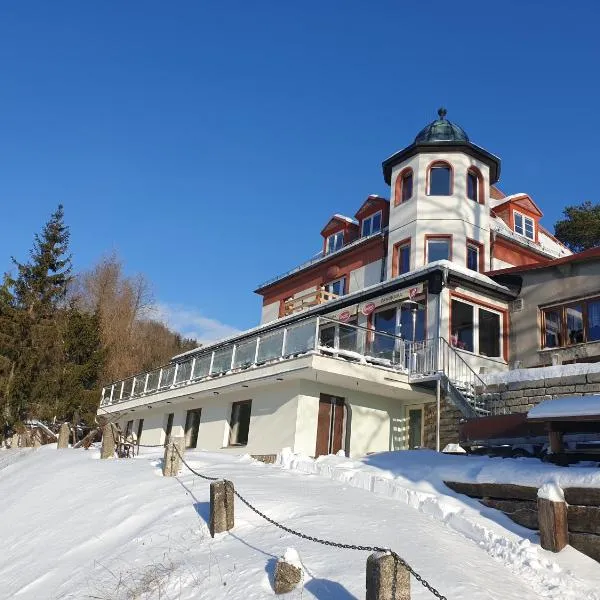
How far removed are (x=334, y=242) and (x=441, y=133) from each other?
302 inches

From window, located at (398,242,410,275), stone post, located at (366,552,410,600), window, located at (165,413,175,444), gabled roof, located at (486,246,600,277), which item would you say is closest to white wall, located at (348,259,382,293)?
window, located at (398,242,410,275)

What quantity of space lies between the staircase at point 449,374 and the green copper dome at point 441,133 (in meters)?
9.79

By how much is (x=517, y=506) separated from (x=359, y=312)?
14.4 m

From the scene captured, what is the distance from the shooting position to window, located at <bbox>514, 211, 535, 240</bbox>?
27906mm

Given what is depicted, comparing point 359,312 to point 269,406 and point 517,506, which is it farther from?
point 517,506

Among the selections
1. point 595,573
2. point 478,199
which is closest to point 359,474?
point 595,573

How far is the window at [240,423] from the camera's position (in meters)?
20.4

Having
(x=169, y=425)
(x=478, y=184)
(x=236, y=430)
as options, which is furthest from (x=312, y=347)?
Answer: (x=478, y=184)

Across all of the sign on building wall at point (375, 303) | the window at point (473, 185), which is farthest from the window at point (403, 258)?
the window at point (473, 185)

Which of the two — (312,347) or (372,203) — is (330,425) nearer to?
(312,347)

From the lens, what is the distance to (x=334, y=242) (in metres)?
31.2

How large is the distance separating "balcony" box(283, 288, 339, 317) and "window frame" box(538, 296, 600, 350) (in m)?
9.32

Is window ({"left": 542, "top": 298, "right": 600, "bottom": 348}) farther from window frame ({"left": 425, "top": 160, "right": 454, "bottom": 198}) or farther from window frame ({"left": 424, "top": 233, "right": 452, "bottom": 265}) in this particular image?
window frame ({"left": 425, "top": 160, "right": 454, "bottom": 198})

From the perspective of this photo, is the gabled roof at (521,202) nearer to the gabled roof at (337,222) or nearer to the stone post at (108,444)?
the gabled roof at (337,222)
